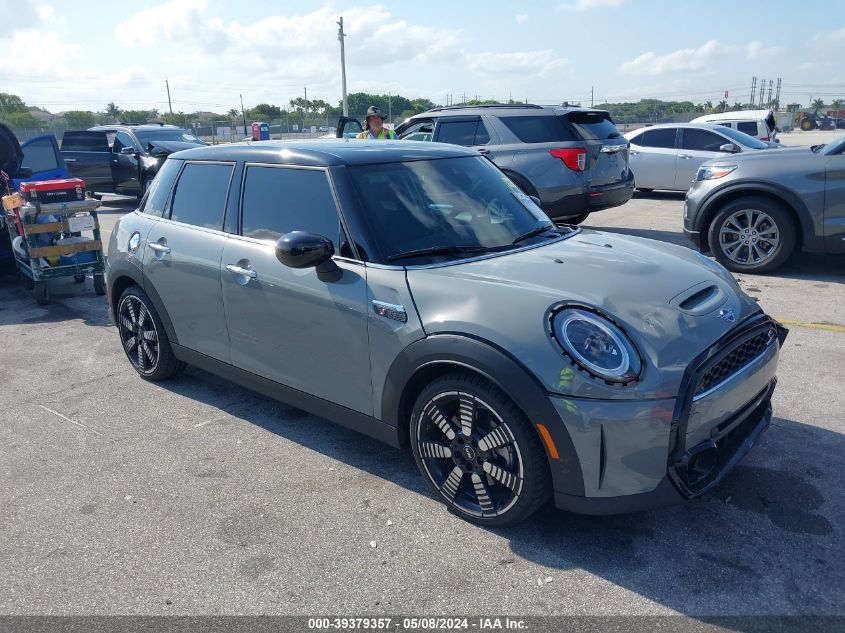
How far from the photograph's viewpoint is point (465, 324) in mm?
3045

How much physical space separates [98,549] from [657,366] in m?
2.56

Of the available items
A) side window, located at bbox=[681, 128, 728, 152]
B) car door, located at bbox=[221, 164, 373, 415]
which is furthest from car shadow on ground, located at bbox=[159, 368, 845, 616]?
side window, located at bbox=[681, 128, 728, 152]

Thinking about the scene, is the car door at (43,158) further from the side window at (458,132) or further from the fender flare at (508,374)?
the fender flare at (508,374)

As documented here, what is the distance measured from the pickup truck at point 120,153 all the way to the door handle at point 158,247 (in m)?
11.0

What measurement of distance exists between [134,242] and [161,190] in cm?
42

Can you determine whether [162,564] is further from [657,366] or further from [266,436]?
[657,366]

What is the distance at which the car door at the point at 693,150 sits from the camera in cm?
1344

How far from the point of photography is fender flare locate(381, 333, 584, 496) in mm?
2801

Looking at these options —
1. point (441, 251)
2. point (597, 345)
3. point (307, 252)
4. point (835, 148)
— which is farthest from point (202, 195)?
point (835, 148)

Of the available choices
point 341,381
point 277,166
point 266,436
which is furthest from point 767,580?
point 277,166

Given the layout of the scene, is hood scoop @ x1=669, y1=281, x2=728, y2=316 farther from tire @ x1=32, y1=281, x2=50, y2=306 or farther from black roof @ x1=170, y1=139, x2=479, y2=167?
tire @ x1=32, y1=281, x2=50, y2=306

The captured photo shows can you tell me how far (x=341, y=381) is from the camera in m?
3.63

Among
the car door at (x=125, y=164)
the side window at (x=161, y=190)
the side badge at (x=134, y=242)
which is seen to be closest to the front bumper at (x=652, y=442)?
the side window at (x=161, y=190)

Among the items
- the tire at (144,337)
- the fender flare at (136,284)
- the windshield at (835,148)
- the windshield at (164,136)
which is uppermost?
the windshield at (164,136)
